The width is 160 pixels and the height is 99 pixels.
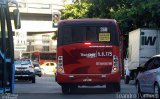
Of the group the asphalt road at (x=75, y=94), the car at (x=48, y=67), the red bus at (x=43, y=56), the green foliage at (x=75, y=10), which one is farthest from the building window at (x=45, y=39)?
the asphalt road at (x=75, y=94)

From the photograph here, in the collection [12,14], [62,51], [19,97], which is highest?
[12,14]

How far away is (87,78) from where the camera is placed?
22.9 meters

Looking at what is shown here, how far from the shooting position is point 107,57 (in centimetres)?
2289

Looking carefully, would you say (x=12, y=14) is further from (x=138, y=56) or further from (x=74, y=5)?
(x=74, y=5)

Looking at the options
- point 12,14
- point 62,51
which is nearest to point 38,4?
point 62,51

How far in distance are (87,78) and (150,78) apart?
4.38 m

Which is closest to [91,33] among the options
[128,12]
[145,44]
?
[145,44]

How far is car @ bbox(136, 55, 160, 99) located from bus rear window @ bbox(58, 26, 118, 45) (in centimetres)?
289

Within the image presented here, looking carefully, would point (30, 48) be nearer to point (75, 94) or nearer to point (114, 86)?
point (114, 86)

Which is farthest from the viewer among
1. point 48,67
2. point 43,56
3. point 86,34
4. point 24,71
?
point 43,56

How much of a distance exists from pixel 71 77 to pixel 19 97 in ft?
8.81

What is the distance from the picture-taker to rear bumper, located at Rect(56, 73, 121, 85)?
22812 millimetres

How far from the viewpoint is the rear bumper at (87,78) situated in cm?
2281

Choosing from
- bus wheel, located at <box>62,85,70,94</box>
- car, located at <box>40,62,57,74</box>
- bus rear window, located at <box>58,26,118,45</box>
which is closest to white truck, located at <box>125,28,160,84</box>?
bus wheel, located at <box>62,85,70,94</box>
